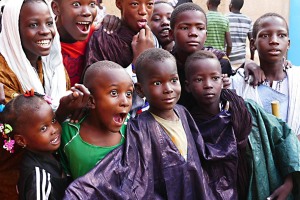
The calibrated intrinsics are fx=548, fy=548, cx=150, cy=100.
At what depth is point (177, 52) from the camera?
3.37 meters

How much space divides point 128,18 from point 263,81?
3.13ft

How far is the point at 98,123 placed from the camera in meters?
2.84

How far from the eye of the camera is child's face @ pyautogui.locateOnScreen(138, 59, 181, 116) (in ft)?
9.50

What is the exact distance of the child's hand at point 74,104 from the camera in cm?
273

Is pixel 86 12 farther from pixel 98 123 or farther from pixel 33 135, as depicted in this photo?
pixel 33 135

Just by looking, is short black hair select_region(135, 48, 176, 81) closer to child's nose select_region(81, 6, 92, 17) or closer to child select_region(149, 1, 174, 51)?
child's nose select_region(81, 6, 92, 17)

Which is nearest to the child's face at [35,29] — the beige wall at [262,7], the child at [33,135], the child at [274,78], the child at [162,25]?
the child at [33,135]

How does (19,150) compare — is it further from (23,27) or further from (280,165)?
(280,165)

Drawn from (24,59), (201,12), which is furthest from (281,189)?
(24,59)

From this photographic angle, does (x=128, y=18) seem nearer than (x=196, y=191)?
No

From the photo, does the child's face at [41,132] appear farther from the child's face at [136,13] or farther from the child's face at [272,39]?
the child's face at [272,39]

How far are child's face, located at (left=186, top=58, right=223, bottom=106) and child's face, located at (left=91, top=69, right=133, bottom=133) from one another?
46cm

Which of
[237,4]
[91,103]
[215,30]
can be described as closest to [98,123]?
[91,103]

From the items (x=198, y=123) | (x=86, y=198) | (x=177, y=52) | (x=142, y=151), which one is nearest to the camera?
(x=86, y=198)
